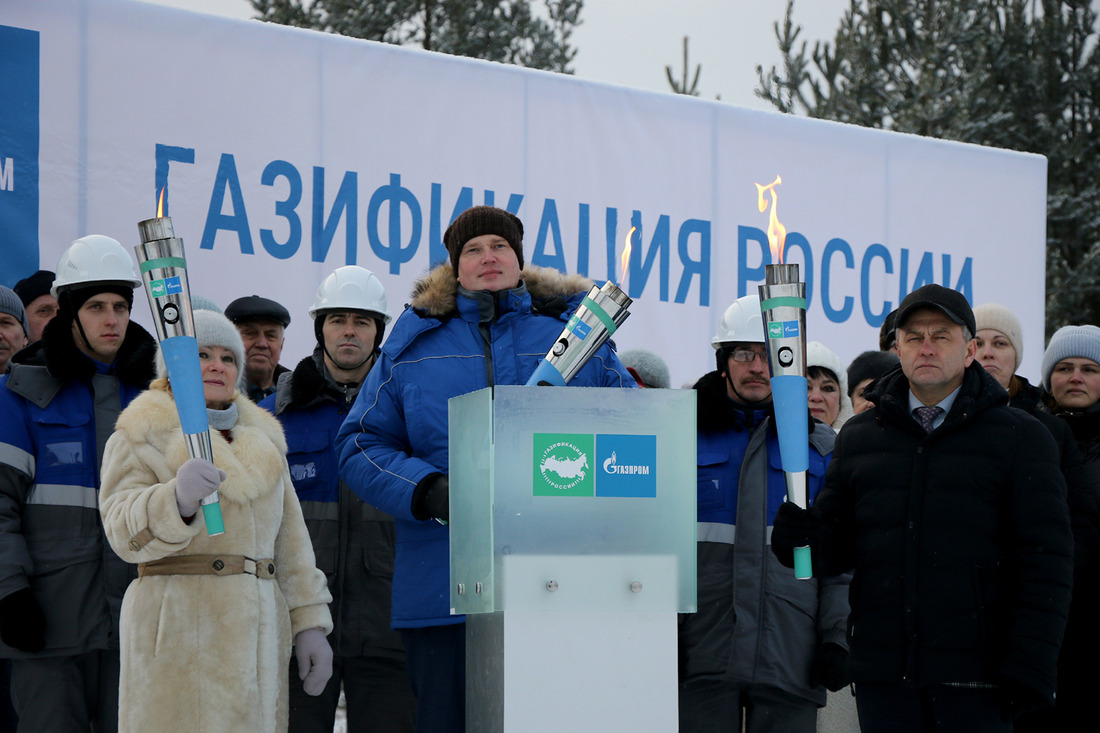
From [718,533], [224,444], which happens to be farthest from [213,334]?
[718,533]

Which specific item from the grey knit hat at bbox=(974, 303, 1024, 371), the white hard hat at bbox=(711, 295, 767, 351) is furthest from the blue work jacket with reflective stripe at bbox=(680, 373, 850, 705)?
the grey knit hat at bbox=(974, 303, 1024, 371)

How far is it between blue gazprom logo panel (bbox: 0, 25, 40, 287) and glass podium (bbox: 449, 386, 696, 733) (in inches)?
134

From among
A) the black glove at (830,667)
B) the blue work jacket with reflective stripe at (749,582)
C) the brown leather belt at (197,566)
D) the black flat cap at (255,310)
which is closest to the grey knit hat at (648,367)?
the blue work jacket with reflective stripe at (749,582)

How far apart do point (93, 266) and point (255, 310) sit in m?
1.04

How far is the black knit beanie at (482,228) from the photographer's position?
375 cm

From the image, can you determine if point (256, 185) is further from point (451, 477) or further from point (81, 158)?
point (451, 477)

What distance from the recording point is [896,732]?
3553 mm

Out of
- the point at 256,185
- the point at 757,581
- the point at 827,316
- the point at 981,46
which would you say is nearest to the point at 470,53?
the point at 981,46

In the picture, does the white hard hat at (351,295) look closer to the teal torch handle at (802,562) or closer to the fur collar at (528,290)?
the fur collar at (528,290)

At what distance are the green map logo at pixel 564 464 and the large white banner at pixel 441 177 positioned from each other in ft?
11.3

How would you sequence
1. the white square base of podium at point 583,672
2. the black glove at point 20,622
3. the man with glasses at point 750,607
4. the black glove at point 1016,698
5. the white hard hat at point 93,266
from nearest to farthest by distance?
the white square base of podium at point 583,672
the black glove at point 1016,698
the black glove at point 20,622
the man with glasses at point 750,607
the white hard hat at point 93,266

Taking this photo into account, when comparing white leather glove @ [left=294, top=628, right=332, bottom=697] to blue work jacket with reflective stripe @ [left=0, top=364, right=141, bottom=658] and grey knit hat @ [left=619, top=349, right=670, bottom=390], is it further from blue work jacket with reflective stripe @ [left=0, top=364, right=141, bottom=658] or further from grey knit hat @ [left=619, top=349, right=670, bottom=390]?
grey knit hat @ [left=619, top=349, right=670, bottom=390]

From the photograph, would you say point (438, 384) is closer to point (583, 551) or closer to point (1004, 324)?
point (583, 551)

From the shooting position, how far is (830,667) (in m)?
4.01
